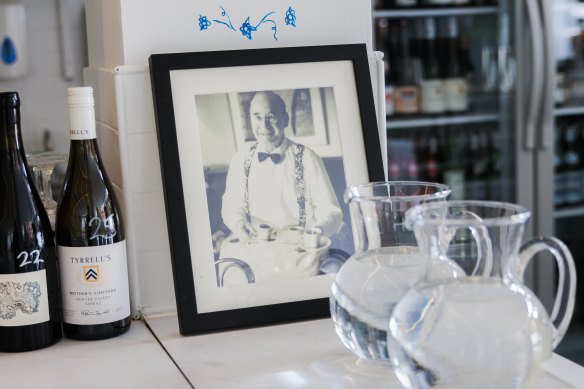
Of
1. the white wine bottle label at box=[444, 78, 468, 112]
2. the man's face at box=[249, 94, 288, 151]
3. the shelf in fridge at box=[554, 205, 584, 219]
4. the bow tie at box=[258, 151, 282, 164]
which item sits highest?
the white wine bottle label at box=[444, 78, 468, 112]

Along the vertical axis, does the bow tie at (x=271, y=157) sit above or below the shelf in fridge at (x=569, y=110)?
below

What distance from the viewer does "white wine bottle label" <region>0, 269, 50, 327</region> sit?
1.02 metres

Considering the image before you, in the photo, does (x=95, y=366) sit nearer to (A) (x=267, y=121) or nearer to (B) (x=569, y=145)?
(A) (x=267, y=121)

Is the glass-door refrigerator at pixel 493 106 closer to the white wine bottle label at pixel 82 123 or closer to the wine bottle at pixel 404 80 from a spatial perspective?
the wine bottle at pixel 404 80

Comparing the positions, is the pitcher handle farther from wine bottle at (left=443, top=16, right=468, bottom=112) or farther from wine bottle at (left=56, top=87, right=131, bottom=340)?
wine bottle at (left=443, top=16, right=468, bottom=112)

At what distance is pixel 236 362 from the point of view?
99 centimetres

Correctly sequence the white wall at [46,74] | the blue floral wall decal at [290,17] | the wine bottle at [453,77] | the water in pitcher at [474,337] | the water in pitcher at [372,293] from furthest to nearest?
the wine bottle at [453,77] < the white wall at [46,74] < the blue floral wall decal at [290,17] < the water in pitcher at [372,293] < the water in pitcher at [474,337]

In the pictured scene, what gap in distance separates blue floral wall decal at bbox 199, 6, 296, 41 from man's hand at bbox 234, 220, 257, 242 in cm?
28

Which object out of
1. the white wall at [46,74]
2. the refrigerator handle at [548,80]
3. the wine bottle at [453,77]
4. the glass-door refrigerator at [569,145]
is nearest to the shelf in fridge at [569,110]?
the glass-door refrigerator at [569,145]

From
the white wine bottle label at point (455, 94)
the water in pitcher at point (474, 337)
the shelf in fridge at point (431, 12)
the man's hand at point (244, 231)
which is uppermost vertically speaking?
the shelf in fridge at point (431, 12)

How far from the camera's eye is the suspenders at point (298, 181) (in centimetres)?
A: 115

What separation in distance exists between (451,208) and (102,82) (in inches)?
24.7

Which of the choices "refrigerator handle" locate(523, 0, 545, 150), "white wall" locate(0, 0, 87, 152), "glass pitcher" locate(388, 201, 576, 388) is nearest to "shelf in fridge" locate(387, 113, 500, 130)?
"refrigerator handle" locate(523, 0, 545, 150)

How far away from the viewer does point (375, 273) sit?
0.91m
